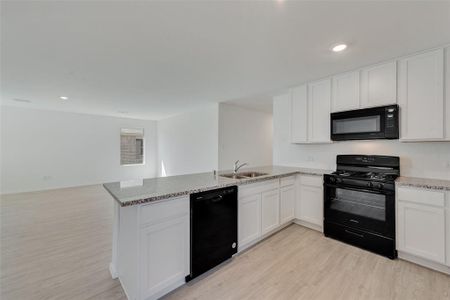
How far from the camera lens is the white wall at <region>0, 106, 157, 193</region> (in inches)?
209

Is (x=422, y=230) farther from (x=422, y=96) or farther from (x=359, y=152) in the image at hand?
(x=422, y=96)

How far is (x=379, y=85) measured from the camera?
8.33ft

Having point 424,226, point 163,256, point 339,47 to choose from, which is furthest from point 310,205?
point 163,256

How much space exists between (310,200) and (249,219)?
3.95ft

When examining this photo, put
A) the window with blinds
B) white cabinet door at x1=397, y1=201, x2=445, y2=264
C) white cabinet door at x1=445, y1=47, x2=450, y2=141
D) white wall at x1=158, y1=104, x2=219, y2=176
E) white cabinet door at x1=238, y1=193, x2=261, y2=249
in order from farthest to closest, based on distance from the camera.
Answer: the window with blinds
white wall at x1=158, y1=104, x2=219, y2=176
white cabinet door at x1=238, y1=193, x2=261, y2=249
white cabinet door at x1=445, y1=47, x2=450, y2=141
white cabinet door at x1=397, y1=201, x2=445, y2=264

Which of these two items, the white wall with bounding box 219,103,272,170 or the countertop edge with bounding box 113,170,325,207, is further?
the white wall with bounding box 219,103,272,170

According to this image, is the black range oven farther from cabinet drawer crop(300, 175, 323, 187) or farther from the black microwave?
the black microwave

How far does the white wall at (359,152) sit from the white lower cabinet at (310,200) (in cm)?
61

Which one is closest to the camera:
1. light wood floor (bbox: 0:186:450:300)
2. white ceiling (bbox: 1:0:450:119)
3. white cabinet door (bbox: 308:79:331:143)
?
white ceiling (bbox: 1:0:450:119)

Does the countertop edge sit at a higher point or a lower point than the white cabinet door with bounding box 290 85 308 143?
lower

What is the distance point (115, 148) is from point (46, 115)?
7.09 feet

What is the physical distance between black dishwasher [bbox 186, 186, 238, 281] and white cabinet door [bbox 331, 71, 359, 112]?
216 cm

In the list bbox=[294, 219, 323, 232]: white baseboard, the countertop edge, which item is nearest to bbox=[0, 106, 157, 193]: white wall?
the countertop edge

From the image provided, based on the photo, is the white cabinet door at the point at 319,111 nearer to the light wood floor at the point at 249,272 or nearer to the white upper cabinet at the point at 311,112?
the white upper cabinet at the point at 311,112
